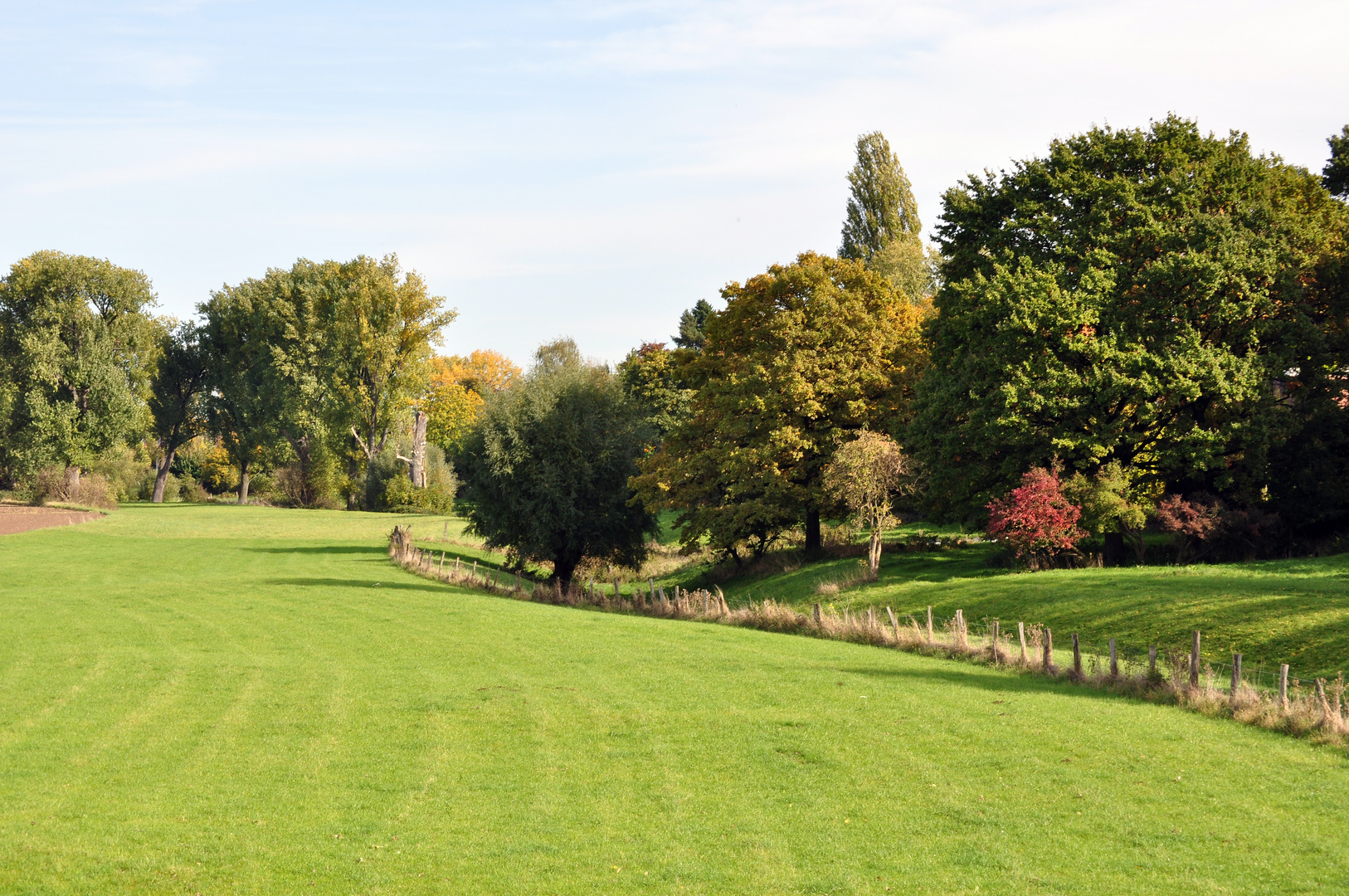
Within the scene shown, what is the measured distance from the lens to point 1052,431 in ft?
143

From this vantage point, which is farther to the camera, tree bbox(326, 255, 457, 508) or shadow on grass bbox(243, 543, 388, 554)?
tree bbox(326, 255, 457, 508)

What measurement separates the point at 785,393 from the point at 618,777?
1298 inches

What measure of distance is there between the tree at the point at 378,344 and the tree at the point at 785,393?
5935 cm

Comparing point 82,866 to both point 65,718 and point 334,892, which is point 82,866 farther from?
point 65,718

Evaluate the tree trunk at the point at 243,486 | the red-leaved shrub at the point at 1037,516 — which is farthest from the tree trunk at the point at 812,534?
the tree trunk at the point at 243,486

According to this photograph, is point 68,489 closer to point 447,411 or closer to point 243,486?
point 243,486

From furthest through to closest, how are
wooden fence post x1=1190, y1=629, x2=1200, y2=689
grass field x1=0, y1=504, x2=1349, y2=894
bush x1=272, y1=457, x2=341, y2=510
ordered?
bush x1=272, y1=457, x2=341, y2=510, wooden fence post x1=1190, y1=629, x2=1200, y2=689, grass field x1=0, y1=504, x2=1349, y2=894

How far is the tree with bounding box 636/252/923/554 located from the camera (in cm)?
4994

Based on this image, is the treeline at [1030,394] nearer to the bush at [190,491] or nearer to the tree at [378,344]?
the tree at [378,344]

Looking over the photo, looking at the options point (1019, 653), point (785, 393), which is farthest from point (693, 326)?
point (1019, 653)

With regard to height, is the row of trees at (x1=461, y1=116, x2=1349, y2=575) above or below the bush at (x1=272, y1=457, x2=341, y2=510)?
above

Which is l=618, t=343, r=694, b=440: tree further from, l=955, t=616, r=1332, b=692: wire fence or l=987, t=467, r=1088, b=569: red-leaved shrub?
l=955, t=616, r=1332, b=692: wire fence

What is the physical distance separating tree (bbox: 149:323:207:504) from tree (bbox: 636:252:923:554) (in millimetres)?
88229

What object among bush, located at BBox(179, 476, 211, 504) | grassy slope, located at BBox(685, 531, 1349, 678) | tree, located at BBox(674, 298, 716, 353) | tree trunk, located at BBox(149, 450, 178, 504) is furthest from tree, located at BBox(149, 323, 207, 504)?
grassy slope, located at BBox(685, 531, 1349, 678)
